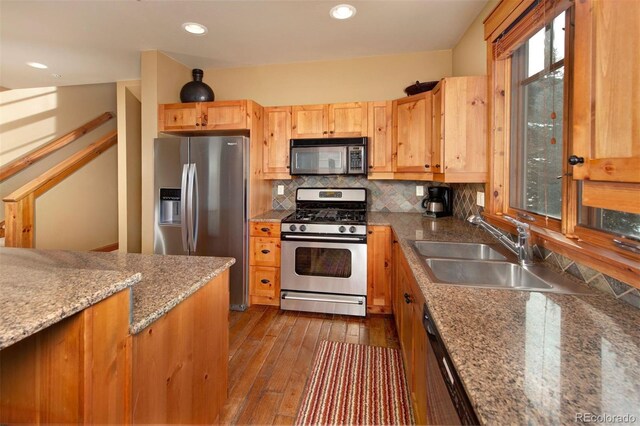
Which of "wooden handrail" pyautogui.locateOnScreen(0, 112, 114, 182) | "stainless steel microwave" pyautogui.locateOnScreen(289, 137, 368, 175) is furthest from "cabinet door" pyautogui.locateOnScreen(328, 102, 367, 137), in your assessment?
"wooden handrail" pyautogui.locateOnScreen(0, 112, 114, 182)

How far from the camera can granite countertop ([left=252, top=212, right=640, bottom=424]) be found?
558mm

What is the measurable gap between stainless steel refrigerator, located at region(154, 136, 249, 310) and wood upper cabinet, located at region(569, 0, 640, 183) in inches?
98.2

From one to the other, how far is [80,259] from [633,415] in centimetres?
176

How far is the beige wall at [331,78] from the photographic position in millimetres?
3246

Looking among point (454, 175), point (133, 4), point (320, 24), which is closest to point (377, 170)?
point (454, 175)

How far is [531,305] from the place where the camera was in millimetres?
1003

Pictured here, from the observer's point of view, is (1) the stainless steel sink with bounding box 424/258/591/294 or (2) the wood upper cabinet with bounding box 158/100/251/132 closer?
(1) the stainless steel sink with bounding box 424/258/591/294

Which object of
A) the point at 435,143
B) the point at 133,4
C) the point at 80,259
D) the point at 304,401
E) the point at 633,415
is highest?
the point at 133,4

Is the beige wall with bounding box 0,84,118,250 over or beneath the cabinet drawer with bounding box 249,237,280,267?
over

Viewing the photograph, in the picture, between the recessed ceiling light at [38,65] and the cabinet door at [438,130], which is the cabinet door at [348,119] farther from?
the recessed ceiling light at [38,65]

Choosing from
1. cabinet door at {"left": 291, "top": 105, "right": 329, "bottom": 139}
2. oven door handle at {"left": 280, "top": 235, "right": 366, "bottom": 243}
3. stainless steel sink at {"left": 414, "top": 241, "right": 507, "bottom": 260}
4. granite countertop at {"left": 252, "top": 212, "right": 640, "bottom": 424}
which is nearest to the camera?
granite countertop at {"left": 252, "top": 212, "right": 640, "bottom": 424}

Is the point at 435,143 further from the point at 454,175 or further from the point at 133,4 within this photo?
the point at 133,4

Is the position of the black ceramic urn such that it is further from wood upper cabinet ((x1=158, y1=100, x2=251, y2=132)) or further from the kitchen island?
the kitchen island

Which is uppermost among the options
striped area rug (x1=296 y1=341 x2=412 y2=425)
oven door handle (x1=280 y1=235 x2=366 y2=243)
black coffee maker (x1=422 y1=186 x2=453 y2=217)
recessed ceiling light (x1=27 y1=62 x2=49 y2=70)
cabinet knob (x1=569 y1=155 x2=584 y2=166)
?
recessed ceiling light (x1=27 y1=62 x2=49 y2=70)
